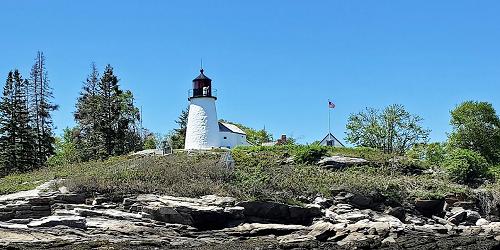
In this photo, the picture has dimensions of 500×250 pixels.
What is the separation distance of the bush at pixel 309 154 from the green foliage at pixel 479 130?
1272 centimetres

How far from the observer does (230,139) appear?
1789 inches

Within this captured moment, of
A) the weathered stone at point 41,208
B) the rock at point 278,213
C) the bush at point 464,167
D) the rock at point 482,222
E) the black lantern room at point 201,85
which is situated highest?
the black lantern room at point 201,85

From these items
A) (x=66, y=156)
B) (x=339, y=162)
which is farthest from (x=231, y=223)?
(x=66, y=156)

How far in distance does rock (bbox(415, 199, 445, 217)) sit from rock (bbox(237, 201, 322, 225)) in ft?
18.2

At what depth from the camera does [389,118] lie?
50938mm

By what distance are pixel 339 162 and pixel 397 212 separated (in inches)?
333

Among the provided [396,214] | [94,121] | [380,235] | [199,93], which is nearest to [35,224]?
[380,235]

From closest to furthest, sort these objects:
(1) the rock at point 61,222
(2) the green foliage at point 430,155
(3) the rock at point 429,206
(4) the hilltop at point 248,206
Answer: (1) the rock at point 61,222
(4) the hilltop at point 248,206
(3) the rock at point 429,206
(2) the green foliage at point 430,155

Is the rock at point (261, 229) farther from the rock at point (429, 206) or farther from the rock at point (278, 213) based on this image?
the rock at point (429, 206)

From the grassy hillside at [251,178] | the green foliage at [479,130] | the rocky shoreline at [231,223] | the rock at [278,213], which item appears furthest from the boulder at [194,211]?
the green foliage at [479,130]

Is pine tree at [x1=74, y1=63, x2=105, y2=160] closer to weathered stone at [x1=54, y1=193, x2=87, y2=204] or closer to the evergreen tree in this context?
the evergreen tree

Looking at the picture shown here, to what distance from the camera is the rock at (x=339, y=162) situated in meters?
35.7

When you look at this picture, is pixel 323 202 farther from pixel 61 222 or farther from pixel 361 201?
pixel 61 222

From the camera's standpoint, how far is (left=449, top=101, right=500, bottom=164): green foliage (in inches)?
1754
